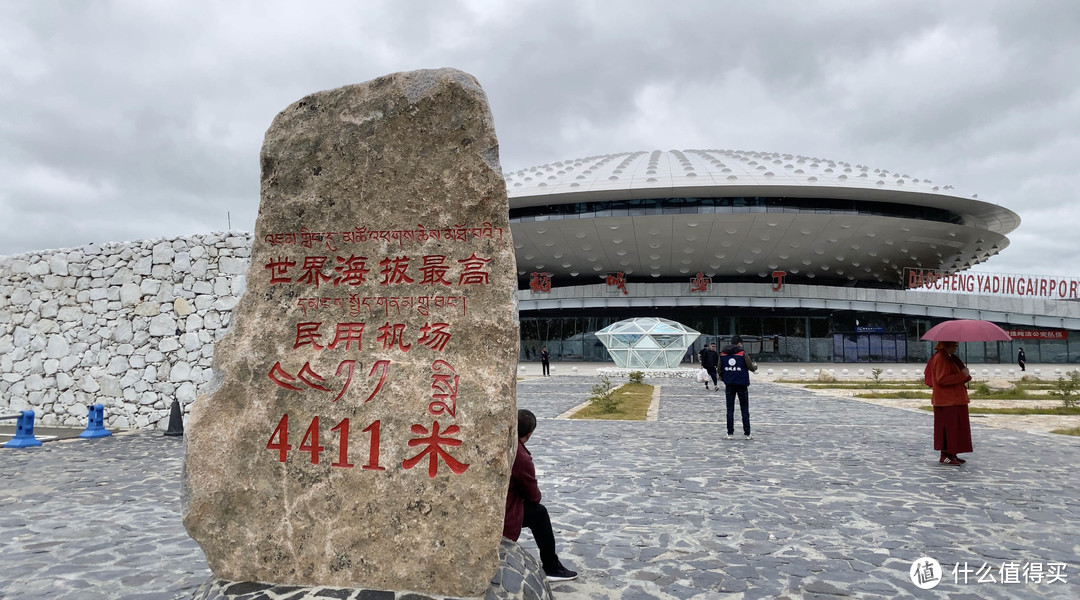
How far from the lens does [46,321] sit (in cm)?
1159

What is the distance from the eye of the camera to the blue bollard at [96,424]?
10273 mm

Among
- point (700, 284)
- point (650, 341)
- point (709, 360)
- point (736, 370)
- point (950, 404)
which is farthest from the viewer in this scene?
point (700, 284)

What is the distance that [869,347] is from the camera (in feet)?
138

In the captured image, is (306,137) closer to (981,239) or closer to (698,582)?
(698,582)

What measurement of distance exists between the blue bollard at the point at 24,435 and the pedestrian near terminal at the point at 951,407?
39.2ft

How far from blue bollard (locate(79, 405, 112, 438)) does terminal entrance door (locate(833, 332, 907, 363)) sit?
41046 mm

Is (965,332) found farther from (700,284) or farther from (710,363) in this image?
(700,284)

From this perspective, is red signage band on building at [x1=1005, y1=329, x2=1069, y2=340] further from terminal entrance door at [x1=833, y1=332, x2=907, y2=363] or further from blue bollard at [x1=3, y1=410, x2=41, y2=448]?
blue bollard at [x1=3, y1=410, x2=41, y2=448]

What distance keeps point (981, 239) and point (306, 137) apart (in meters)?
49.8

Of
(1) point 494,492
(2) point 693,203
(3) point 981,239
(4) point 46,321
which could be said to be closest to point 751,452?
(1) point 494,492

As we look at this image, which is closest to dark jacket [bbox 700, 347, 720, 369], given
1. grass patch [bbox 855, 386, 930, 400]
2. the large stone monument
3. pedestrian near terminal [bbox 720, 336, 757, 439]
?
grass patch [bbox 855, 386, 930, 400]

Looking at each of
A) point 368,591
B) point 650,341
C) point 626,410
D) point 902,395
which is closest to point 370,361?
point 368,591

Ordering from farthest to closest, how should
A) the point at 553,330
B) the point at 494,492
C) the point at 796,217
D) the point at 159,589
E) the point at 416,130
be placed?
the point at 553,330, the point at 796,217, the point at 159,589, the point at 416,130, the point at 494,492

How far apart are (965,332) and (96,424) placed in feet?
41.6
